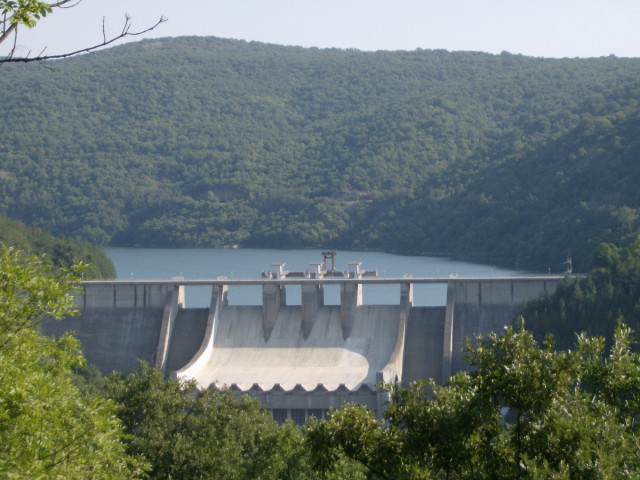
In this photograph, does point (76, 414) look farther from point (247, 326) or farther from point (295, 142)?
point (295, 142)

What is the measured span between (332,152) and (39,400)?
12583 cm

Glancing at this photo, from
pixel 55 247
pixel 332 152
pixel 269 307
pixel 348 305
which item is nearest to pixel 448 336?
pixel 348 305

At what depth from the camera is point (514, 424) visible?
44.5ft

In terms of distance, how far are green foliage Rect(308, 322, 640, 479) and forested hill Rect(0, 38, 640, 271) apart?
180 feet

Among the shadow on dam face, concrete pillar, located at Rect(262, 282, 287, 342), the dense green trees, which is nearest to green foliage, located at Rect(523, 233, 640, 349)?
concrete pillar, located at Rect(262, 282, 287, 342)

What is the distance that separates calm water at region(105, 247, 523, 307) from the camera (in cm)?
7075

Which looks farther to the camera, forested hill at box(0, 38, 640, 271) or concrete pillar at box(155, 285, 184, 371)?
forested hill at box(0, 38, 640, 271)

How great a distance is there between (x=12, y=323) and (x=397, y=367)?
31.0 meters

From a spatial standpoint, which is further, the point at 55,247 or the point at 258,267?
the point at 258,267

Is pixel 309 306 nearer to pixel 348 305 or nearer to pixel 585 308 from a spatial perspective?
pixel 348 305

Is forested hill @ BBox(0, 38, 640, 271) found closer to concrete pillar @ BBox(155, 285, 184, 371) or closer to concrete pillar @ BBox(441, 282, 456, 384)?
concrete pillar @ BBox(441, 282, 456, 384)

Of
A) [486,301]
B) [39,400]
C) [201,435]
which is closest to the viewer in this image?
[39,400]

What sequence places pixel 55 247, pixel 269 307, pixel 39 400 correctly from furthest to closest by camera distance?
pixel 55 247
pixel 269 307
pixel 39 400

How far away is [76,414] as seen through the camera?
42.6 feet
